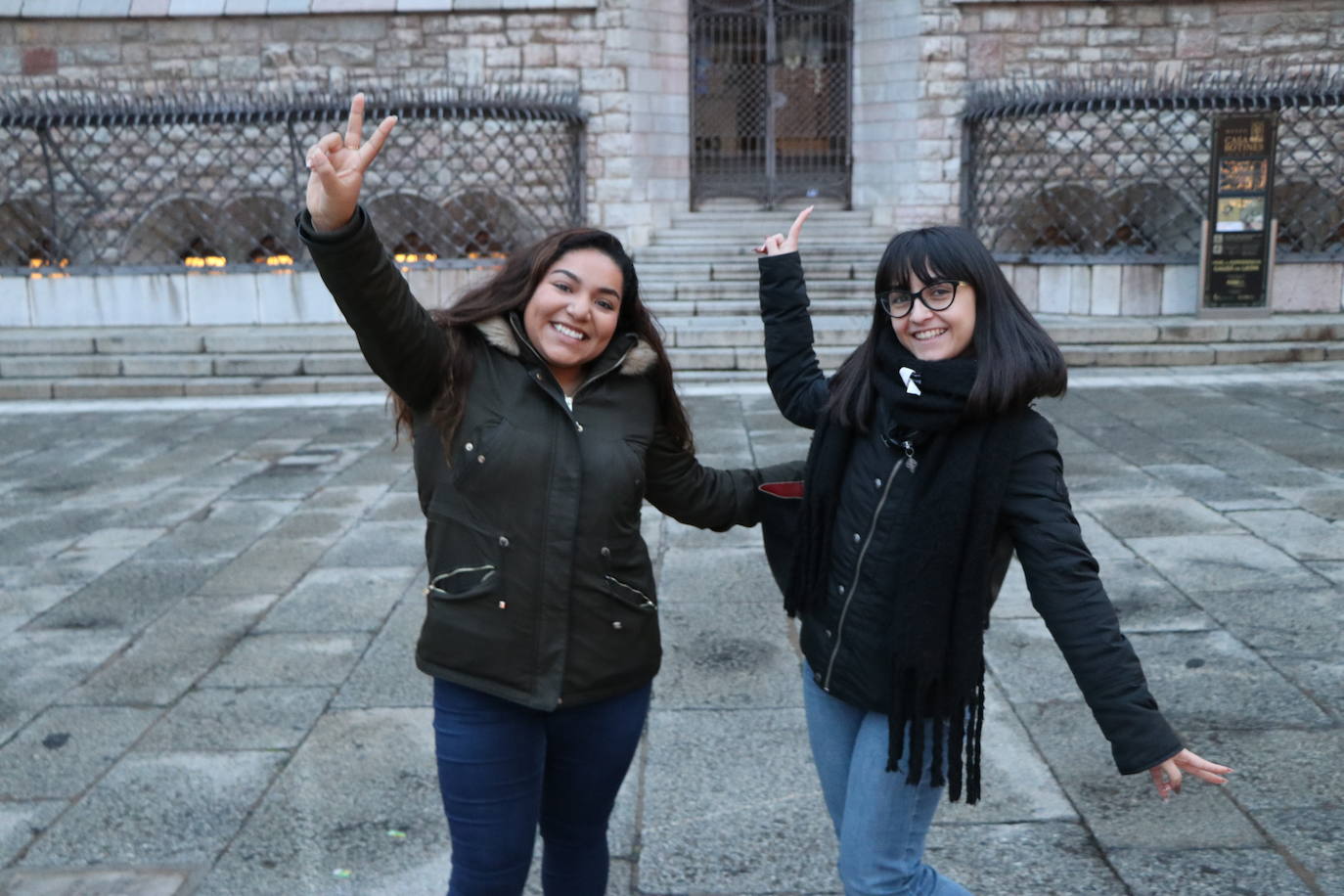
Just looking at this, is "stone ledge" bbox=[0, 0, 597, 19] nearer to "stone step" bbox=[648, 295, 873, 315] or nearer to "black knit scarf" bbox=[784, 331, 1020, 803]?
"stone step" bbox=[648, 295, 873, 315]

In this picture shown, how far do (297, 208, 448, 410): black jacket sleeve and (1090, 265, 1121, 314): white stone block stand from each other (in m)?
11.4

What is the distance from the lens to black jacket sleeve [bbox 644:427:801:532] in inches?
100

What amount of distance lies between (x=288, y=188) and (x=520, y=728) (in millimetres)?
12773

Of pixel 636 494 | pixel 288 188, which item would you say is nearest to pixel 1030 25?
pixel 288 188

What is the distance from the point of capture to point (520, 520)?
2248 millimetres

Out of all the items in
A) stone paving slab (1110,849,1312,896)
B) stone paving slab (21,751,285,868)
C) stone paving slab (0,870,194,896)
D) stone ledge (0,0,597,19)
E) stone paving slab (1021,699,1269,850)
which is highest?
stone ledge (0,0,597,19)

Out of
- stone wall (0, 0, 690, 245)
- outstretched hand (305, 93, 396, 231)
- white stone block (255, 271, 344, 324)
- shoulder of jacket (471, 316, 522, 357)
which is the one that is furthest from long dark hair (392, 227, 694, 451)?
stone wall (0, 0, 690, 245)

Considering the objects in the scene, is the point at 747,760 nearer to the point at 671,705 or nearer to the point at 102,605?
the point at 671,705

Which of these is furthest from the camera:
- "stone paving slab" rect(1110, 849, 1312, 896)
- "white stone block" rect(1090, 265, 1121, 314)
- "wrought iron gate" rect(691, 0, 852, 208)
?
"wrought iron gate" rect(691, 0, 852, 208)

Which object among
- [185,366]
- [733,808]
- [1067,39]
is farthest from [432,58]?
[733,808]

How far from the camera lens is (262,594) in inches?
205

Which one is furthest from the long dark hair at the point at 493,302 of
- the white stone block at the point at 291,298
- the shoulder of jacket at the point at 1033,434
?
the white stone block at the point at 291,298

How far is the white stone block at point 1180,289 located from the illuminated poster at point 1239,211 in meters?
0.49

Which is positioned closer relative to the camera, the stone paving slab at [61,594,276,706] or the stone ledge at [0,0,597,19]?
the stone paving slab at [61,594,276,706]
